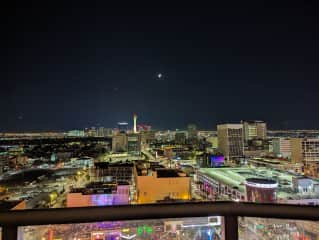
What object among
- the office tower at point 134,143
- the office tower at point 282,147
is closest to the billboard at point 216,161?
the office tower at point 282,147

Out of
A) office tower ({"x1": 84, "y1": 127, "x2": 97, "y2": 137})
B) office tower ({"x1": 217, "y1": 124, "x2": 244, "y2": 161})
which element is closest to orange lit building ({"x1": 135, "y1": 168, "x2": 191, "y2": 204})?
office tower ({"x1": 84, "y1": 127, "x2": 97, "y2": 137})

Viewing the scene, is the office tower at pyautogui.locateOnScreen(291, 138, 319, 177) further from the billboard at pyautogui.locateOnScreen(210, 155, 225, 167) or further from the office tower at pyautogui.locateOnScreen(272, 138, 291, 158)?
the billboard at pyautogui.locateOnScreen(210, 155, 225, 167)

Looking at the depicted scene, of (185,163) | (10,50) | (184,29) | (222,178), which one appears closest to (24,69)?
(10,50)

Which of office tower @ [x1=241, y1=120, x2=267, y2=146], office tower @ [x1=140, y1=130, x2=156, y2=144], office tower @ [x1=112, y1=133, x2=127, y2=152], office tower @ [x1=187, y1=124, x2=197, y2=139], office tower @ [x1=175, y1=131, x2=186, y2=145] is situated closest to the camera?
office tower @ [x1=112, y1=133, x2=127, y2=152]

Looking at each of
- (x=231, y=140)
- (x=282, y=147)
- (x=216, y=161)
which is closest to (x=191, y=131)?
(x=231, y=140)

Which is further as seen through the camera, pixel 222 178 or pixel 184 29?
pixel 222 178

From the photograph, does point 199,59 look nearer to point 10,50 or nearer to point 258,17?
point 258,17
